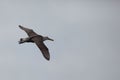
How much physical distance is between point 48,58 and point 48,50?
4.82 ft

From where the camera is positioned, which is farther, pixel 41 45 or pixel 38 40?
pixel 38 40

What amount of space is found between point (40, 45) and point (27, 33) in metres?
1.97

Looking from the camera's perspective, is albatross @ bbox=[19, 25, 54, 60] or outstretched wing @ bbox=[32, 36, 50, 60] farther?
albatross @ bbox=[19, 25, 54, 60]

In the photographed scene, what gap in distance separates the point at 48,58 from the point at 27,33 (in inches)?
164

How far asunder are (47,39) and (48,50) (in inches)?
81.1

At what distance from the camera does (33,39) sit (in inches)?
5773

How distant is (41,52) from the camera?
14612 centimetres

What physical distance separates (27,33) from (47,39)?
2.10 meters

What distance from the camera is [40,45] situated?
14662cm

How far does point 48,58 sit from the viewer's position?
145 m

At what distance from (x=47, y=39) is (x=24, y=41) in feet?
8.32

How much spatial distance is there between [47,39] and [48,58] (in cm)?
353

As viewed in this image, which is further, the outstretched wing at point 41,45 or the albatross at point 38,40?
the albatross at point 38,40

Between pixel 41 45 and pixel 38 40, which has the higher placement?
pixel 38 40
